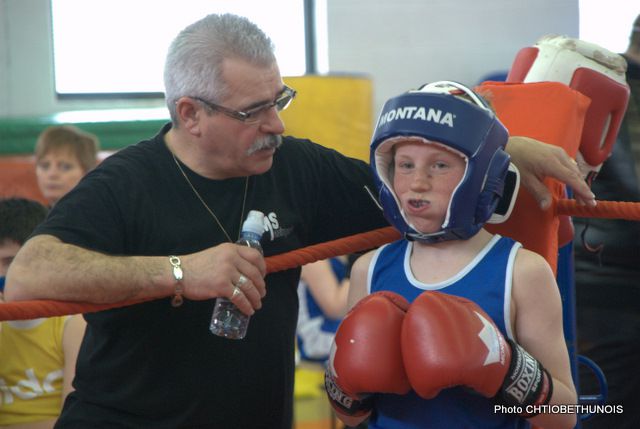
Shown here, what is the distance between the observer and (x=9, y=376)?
2977 millimetres

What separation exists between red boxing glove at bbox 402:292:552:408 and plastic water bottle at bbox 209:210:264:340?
426mm

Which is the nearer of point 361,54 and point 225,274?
point 225,274

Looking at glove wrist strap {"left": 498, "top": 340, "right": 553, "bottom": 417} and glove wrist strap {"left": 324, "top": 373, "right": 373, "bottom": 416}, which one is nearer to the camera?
glove wrist strap {"left": 498, "top": 340, "right": 553, "bottom": 417}

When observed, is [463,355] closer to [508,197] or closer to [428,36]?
[508,197]

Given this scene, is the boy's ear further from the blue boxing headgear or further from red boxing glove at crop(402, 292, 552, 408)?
red boxing glove at crop(402, 292, 552, 408)

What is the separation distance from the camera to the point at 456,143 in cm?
194

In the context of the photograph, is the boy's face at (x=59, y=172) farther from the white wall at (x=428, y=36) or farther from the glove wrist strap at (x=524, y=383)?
the white wall at (x=428, y=36)

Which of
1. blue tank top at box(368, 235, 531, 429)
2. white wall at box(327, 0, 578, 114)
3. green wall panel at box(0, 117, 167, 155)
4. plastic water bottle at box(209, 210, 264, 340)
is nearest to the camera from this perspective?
blue tank top at box(368, 235, 531, 429)

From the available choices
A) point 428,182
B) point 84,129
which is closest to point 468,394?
point 428,182

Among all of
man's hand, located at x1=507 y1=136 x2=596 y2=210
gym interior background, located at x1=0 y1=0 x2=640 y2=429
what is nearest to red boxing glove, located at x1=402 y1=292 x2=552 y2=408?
man's hand, located at x1=507 y1=136 x2=596 y2=210

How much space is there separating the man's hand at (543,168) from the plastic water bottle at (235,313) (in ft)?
2.11

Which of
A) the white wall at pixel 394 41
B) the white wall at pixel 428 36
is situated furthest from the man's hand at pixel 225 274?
the white wall at pixel 428 36

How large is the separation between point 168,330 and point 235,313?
0.83 feet

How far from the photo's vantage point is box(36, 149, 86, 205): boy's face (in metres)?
4.51
